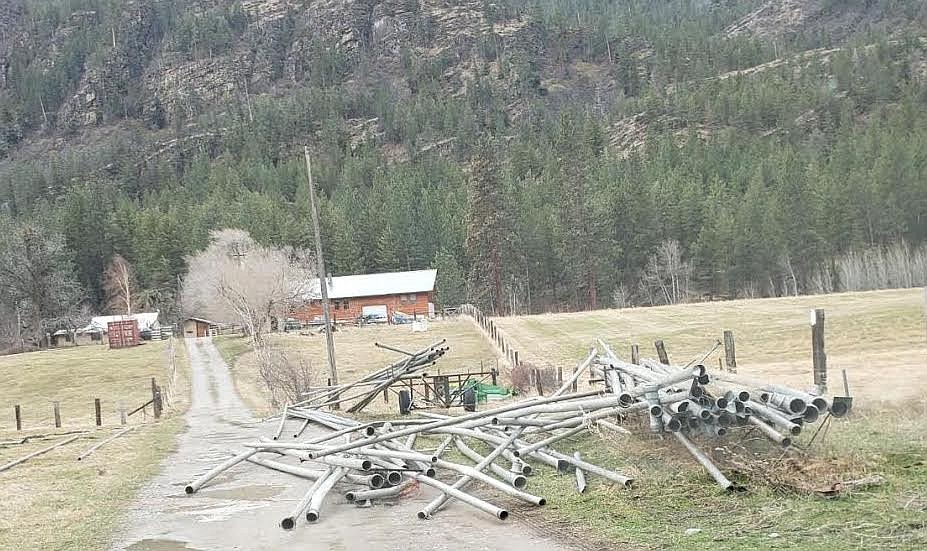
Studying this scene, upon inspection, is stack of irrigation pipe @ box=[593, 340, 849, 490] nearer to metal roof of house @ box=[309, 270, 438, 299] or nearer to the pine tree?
the pine tree

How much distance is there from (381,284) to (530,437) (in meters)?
77.0

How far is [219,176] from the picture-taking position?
488ft

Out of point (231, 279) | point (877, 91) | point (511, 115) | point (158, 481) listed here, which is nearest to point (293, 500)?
point (158, 481)

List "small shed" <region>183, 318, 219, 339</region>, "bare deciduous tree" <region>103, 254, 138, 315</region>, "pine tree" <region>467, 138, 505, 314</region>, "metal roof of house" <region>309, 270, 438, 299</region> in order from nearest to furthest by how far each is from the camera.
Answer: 1. "pine tree" <region>467, 138, 505, 314</region>
2. "metal roof of house" <region>309, 270, 438, 299</region>
3. "small shed" <region>183, 318, 219, 339</region>
4. "bare deciduous tree" <region>103, 254, 138, 315</region>

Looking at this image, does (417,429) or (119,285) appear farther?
(119,285)

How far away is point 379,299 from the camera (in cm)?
9056

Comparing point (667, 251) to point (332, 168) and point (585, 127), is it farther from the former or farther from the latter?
point (332, 168)

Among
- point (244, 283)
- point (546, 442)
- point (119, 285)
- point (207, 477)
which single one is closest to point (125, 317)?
point (119, 285)

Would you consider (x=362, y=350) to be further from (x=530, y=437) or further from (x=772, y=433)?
(x=772, y=433)

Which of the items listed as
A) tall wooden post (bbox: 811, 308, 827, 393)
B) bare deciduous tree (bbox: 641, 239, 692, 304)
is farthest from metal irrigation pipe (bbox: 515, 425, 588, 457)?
bare deciduous tree (bbox: 641, 239, 692, 304)

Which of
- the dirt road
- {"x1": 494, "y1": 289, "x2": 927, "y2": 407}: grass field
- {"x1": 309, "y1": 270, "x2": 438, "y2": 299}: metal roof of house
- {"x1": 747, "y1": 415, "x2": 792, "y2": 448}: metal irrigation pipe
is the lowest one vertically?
{"x1": 494, "y1": 289, "x2": 927, "y2": 407}: grass field

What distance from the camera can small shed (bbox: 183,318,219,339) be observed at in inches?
3570

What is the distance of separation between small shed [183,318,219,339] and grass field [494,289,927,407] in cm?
3653

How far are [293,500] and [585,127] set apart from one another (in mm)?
137260
